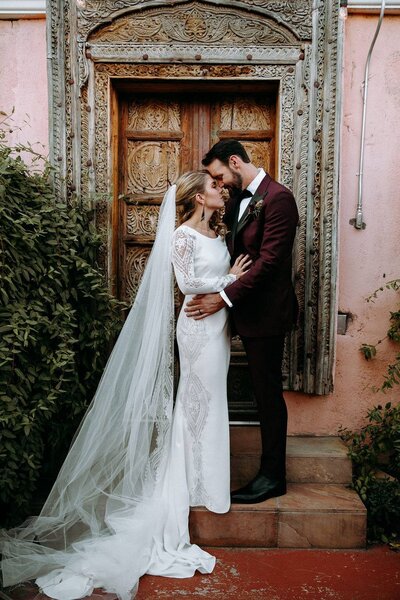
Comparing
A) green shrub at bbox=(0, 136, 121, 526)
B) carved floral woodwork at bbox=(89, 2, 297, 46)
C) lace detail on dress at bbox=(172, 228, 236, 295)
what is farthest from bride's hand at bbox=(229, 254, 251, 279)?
carved floral woodwork at bbox=(89, 2, 297, 46)

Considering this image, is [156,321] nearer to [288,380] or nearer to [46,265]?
[46,265]

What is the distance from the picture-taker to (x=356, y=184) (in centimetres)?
417

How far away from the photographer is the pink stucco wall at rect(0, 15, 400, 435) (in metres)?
4.11

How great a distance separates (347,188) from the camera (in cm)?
417

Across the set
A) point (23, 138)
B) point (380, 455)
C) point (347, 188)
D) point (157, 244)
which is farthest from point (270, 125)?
point (380, 455)

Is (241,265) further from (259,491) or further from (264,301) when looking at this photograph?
(259,491)

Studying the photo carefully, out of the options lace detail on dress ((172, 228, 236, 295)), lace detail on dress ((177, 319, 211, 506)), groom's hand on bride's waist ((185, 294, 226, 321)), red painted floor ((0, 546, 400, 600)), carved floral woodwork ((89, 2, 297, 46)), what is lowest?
red painted floor ((0, 546, 400, 600))

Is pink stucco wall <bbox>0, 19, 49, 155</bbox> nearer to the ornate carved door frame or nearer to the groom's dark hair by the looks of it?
the ornate carved door frame

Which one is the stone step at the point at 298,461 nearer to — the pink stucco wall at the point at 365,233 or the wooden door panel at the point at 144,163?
the pink stucco wall at the point at 365,233

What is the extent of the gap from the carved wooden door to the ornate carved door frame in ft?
0.90

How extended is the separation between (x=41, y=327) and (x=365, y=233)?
90.1 inches

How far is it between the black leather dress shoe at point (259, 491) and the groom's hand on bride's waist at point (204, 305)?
1.05 metres

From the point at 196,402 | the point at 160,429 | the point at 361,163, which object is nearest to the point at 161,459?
the point at 160,429

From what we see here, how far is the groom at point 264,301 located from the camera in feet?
11.4
